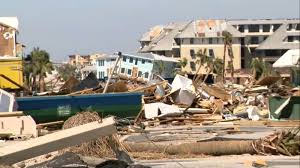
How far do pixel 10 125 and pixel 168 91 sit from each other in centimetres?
1374

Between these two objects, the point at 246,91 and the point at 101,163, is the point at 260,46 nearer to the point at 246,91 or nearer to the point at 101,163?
the point at 246,91

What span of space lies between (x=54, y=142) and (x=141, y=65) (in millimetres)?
68869

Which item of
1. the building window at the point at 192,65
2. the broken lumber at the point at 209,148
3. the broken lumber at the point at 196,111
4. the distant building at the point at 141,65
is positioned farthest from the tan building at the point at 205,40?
the broken lumber at the point at 209,148

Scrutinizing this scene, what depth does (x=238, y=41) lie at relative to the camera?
11250 centimetres

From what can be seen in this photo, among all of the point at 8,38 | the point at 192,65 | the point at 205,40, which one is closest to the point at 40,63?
the point at 192,65

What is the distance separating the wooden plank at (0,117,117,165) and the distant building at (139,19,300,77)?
3697 inches

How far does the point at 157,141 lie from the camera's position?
1994cm

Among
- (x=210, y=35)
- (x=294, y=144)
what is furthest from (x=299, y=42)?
(x=294, y=144)

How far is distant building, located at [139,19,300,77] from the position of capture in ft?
361

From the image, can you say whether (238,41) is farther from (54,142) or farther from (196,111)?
(54,142)

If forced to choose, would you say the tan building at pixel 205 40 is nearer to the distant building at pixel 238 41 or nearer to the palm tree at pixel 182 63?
the distant building at pixel 238 41

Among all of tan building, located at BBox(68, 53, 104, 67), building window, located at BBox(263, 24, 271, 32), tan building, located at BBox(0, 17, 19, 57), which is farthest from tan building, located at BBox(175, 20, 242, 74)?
tan building, located at BBox(0, 17, 19, 57)

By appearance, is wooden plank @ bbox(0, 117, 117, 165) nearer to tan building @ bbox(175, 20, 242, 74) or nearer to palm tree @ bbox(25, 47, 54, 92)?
palm tree @ bbox(25, 47, 54, 92)

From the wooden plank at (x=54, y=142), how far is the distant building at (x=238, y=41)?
93.9 meters
